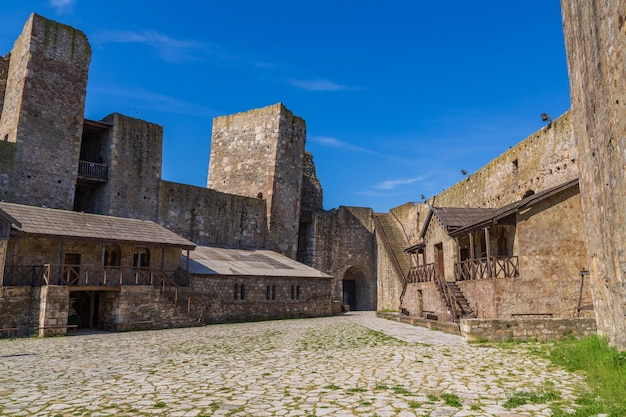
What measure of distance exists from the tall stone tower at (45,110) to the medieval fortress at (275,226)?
0.06m

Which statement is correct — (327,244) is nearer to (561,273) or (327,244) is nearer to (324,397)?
(561,273)

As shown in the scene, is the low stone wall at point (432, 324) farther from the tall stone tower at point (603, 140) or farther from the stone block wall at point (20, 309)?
the stone block wall at point (20, 309)

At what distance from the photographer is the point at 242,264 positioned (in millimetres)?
24266

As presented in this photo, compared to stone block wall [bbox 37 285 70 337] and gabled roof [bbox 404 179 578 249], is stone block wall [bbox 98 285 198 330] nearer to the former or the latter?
stone block wall [bbox 37 285 70 337]

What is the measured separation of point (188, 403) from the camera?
18.9ft

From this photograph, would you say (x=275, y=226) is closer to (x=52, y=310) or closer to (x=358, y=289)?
(x=358, y=289)

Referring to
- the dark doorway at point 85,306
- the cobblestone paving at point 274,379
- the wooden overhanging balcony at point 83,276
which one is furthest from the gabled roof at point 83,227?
the cobblestone paving at point 274,379

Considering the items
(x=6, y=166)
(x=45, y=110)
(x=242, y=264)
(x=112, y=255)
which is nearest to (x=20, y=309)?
(x=112, y=255)

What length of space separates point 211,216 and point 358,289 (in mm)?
12571

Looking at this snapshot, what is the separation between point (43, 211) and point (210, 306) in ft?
25.1

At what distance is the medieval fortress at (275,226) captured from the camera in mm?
9508

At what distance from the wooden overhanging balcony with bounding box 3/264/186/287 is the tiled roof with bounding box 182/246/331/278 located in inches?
62.8

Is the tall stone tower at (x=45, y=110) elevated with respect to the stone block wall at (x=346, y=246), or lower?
elevated

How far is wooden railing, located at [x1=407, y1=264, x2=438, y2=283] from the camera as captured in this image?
64.7 feet
